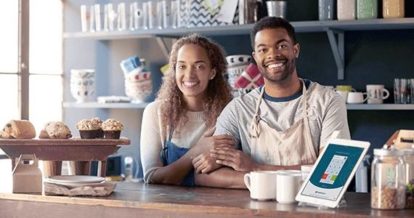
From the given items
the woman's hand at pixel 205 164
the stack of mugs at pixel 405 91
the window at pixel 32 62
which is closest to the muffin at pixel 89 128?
the woman's hand at pixel 205 164

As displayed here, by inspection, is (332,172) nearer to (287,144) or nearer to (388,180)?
(388,180)

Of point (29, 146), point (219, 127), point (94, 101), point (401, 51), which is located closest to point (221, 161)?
point (219, 127)

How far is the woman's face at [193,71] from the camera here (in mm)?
3223

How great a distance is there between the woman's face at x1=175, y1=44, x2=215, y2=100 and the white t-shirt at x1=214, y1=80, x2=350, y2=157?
272mm

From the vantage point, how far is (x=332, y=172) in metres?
2.21

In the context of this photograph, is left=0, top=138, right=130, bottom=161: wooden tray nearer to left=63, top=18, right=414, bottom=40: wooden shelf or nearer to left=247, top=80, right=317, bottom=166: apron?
left=247, top=80, right=317, bottom=166: apron

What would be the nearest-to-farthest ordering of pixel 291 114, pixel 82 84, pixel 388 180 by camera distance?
pixel 388 180
pixel 291 114
pixel 82 84

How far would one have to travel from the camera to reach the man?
280cm

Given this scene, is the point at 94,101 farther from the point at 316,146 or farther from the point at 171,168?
the point at 316,146

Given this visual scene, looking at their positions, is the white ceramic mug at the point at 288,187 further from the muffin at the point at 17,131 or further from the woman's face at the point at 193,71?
the woman's face at the point at 193,71

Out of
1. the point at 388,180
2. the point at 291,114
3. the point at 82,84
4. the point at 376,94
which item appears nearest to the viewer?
the point at 388,180

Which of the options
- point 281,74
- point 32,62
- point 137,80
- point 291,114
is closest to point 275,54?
point 281,74

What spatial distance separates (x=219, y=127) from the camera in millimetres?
2988

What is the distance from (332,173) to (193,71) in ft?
3.75
